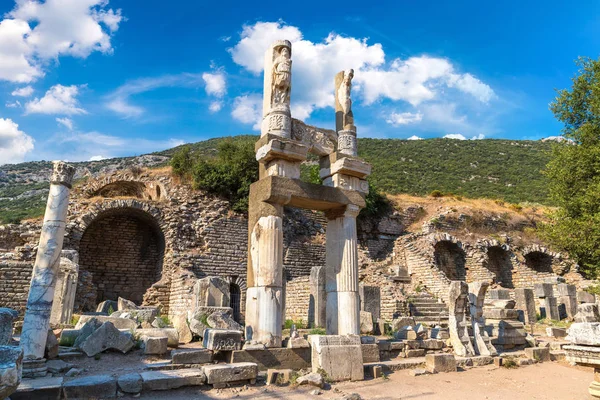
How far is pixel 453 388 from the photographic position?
6531mm

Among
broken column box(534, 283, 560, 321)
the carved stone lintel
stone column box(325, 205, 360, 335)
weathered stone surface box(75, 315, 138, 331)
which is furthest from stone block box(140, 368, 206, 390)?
broken column box(534, 283, 560, 321)

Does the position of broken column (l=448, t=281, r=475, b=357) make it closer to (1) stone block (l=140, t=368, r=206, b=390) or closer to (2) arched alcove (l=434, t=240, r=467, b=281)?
(1) stone block (l=140, t=368, r=206, b=390)

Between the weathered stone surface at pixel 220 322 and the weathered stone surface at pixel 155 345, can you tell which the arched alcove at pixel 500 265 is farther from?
the weathered stone surface at pixel 155 345

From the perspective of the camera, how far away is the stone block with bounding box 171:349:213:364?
Result: 6363mm

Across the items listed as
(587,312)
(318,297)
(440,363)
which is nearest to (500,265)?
(587,312)

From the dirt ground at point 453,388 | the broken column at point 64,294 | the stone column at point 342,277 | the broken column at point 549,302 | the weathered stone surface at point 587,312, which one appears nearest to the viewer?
the dirt ground at point 453,388

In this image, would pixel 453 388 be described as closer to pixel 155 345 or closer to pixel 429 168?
pixel 155 345

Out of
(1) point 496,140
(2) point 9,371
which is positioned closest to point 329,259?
(2) point 9,371

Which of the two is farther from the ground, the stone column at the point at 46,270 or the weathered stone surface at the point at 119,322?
the stone column at the point at 46,270

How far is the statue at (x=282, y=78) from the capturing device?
789cm

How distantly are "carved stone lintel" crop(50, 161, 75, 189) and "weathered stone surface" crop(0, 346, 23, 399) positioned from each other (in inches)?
195

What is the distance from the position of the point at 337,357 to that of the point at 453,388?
1901mm

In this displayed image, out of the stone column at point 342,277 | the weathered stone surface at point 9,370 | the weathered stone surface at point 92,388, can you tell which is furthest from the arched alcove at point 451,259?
the weathered stone surface at point 9,370

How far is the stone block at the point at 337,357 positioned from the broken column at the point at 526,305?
12.2 meters
